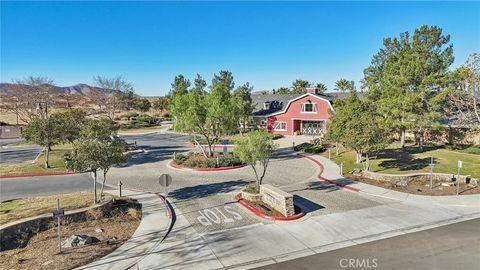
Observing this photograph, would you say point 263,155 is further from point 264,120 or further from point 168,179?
point 264,120

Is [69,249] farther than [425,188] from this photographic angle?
No

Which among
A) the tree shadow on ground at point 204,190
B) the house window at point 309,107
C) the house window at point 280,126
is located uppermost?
the house window at point 309,107

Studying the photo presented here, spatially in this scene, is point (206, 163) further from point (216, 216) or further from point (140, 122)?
point (140, 122)

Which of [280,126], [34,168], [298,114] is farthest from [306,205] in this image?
[280,126]

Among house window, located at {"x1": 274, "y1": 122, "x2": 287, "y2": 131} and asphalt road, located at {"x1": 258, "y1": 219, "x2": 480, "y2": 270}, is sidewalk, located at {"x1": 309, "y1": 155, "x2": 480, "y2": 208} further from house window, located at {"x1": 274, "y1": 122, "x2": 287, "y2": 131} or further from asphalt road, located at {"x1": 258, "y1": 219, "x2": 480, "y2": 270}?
house window, located at {"x1": 274, "y1": 122, "x2": 287, "y2": 131}

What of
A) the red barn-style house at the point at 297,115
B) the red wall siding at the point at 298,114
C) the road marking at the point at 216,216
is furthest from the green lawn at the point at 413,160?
the red barn-style house at the point at 297,115

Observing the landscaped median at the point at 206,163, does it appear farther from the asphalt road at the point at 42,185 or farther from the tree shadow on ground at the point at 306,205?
the tree shadow on ground at the point at 306,205

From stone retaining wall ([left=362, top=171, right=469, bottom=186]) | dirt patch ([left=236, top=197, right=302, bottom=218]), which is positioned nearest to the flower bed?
dirt patch ([left=236, top=197, right=302, bottom=218])
